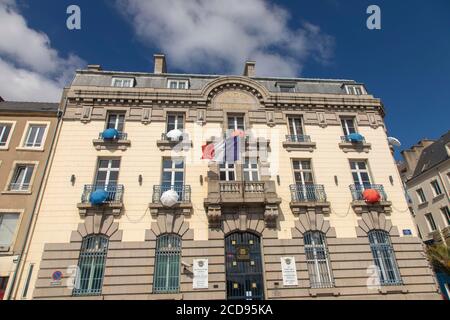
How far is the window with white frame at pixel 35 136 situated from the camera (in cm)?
1639

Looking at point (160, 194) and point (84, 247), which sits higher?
point (160, 194)

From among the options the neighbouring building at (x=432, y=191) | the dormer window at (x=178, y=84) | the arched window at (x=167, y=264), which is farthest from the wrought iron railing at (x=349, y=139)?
the neighbouring building at (x=432, y=191)

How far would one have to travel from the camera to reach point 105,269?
13273 mm

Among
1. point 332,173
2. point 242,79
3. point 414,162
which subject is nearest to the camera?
point 332,173

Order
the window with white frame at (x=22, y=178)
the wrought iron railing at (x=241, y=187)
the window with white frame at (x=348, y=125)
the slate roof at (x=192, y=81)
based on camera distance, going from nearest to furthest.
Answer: the wrought iron railing at (x=241, y=187) < the window with white frame at (x=22, y=178) < the window with white frame at (x=348, y=125) < the slate roof at (x=192, y=81)

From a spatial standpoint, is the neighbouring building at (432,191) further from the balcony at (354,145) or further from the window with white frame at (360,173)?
the window with white frame at (360,173)

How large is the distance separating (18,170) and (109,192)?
18.4 feet

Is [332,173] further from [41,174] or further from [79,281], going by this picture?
[41,174]

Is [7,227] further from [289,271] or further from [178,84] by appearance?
[289,271]

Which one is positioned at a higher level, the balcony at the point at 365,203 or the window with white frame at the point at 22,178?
the window with white frame at the point at 22,178

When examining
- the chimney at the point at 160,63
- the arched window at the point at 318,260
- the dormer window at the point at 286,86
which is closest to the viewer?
the arched window at the point at 318,260

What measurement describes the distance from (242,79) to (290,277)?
12643 mm

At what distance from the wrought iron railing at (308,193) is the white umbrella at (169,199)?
6.50 metres
